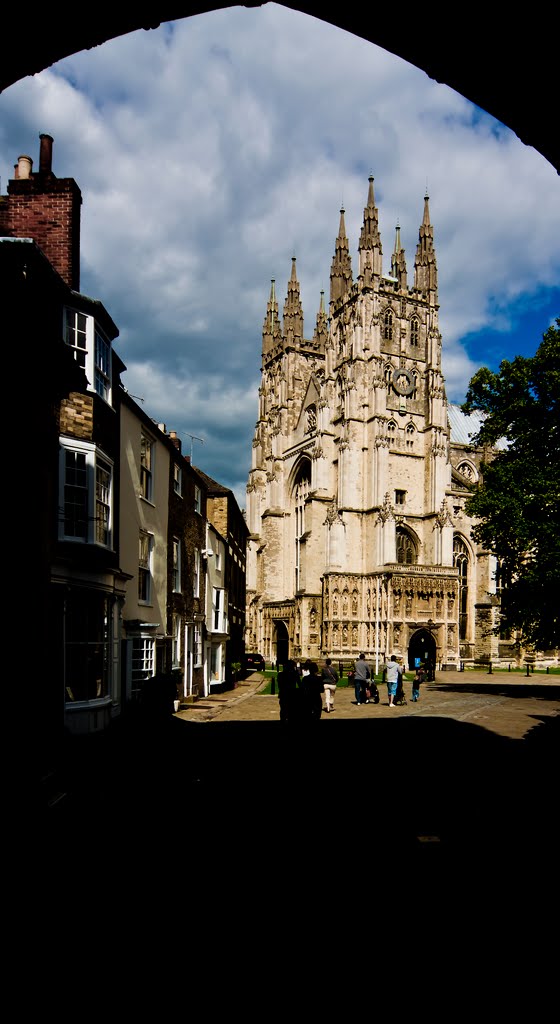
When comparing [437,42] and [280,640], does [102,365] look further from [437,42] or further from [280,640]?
[280,640]

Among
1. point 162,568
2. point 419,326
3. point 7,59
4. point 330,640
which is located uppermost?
point 419,326

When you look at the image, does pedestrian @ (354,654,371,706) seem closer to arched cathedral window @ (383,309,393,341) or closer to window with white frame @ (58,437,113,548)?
window with white frame @ (58,437,113,548)

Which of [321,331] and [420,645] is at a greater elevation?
[321,331]

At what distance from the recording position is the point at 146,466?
19.3m

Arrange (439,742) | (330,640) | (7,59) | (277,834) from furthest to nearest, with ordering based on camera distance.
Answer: (330,640) < (439,742) < (277,834) < (7,59)

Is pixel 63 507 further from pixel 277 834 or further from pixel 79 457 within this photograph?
pixel 277 834

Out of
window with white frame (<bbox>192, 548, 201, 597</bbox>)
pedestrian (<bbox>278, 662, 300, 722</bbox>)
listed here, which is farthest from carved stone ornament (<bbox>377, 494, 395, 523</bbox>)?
pedestrian (<bbox>278, 662, 300, 722</bbox>)

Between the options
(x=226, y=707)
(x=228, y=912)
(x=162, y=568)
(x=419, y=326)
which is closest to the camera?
(x=228, y=912)

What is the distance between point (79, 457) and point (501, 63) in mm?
12098

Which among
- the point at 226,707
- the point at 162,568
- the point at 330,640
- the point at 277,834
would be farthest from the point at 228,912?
the point at 330,640

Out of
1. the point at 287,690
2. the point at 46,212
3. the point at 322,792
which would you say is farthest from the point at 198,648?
the point at 46,212

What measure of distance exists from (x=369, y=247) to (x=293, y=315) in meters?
16.4

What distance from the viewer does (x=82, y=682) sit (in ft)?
45.4

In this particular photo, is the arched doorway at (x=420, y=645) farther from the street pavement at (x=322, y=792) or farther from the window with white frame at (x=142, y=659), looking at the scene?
the window with white frame at (x=142, y=659)
